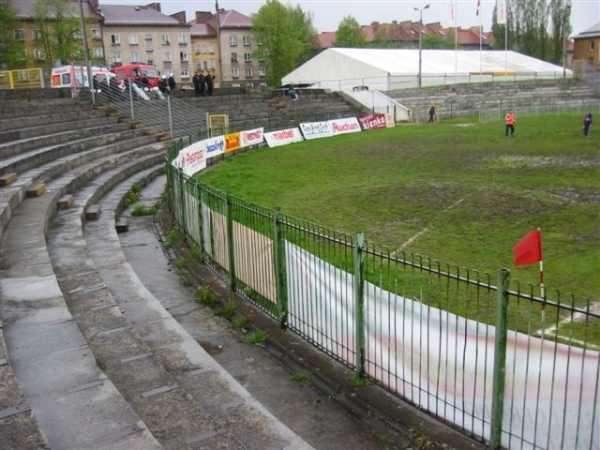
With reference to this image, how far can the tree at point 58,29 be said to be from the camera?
212 ft

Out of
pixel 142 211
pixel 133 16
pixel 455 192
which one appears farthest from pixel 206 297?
pixel 133 16

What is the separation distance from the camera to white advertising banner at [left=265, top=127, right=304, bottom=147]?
3319 centimetres

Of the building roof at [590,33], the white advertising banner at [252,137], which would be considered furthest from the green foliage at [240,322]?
the building roof at [590,33]

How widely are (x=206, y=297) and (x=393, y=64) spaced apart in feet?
187

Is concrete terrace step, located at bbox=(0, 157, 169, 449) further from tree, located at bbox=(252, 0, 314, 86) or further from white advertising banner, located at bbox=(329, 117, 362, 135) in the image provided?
tree, located at bbox=(252, 0, 314, 86)

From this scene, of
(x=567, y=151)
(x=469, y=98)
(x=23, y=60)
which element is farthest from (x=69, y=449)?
(x=23, y=60)

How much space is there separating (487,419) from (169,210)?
1242 centimetres

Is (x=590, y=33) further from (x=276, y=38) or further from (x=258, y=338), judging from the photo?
(x=258, y=338)

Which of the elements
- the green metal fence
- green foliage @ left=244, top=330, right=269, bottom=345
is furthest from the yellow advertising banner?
green foliage @ left=244, top=330, right=269, bottom=345

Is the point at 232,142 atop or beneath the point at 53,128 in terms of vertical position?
beneath

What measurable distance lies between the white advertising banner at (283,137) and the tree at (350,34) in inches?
2984

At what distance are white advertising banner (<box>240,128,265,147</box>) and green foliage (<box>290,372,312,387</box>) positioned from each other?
2438cm

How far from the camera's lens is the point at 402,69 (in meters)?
61.3

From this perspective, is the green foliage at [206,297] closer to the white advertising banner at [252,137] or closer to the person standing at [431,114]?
the white advertising banner at [252,137]
